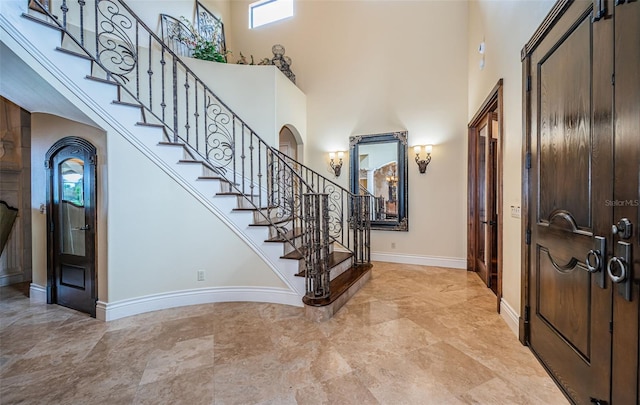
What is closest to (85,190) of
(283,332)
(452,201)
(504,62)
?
(283,332)

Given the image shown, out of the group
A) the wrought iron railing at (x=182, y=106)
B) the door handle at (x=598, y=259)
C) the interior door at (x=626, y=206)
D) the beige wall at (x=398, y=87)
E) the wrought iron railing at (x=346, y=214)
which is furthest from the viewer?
the beige wall at (x=398, y=87)

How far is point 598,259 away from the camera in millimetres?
1263

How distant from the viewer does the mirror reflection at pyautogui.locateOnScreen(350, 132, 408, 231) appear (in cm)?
457

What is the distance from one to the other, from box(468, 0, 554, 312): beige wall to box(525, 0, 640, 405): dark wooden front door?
0.85 feet

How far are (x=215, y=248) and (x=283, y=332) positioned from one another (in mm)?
1259

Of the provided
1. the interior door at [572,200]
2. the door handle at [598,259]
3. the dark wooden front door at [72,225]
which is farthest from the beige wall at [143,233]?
the door handle at [598,259]

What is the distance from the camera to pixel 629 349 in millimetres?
1110

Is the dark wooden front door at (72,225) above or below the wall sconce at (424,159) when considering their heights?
below

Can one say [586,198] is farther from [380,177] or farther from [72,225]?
[72,225]

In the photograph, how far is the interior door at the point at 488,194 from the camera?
3.35 metres

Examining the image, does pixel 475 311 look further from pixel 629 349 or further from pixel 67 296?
pixel 67 296

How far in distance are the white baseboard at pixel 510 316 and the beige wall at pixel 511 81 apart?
1.6 inches

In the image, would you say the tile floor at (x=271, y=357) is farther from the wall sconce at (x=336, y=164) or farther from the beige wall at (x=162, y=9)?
the beige wall at (x=162, y=9)

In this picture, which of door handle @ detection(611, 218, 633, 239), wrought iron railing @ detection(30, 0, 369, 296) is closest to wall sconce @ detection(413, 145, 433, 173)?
wrought iron railing @ detection(30, 0, 369, 296)
